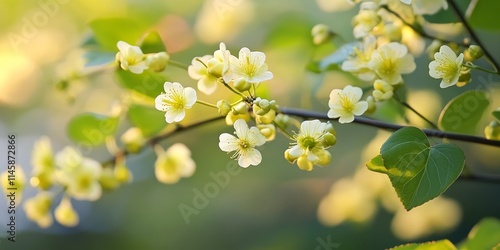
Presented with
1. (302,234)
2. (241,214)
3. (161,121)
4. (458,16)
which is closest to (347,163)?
(302,234)

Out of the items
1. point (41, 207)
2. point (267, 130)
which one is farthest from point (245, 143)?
point (41, 207)

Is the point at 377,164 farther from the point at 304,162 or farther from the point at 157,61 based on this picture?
the point at 157,61

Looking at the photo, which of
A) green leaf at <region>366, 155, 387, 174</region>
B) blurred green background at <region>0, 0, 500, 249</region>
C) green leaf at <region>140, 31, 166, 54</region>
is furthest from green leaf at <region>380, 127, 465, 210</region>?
blurred green background at <region>0, 0, 500, 249</region>

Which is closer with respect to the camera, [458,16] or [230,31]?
[458,16]

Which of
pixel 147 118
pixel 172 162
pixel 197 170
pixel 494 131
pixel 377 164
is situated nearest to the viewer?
pixel 377 164

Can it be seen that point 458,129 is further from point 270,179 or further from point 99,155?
point 99,155

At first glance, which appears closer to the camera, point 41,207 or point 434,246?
point 434,246

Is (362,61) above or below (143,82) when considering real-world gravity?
above

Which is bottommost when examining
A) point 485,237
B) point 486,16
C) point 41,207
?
point 41,207
